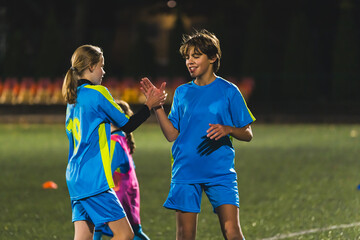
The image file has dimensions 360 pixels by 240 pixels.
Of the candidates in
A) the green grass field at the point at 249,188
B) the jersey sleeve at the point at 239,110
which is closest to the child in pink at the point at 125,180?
the green grass field at the point at 249,188

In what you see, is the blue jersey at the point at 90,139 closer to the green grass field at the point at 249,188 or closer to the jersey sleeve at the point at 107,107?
the jersey sleeve at the point at 107,107

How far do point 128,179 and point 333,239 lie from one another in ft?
6.43

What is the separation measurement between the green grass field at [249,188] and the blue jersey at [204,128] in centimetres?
220

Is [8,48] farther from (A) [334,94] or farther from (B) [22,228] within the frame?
(B) [22,228]

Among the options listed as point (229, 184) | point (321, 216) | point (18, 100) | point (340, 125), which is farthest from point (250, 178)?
point (18, 100)

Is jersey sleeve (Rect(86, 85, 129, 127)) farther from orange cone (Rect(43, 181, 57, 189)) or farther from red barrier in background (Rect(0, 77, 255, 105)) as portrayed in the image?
red barrier in background (Rect(0, 77, 255, 105))

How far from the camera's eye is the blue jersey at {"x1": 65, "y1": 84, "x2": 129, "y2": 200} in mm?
4707

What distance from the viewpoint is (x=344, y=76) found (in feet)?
98.9

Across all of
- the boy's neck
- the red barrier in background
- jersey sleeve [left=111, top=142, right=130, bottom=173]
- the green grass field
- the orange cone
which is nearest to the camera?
the boy's neck

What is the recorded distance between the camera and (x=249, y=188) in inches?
405

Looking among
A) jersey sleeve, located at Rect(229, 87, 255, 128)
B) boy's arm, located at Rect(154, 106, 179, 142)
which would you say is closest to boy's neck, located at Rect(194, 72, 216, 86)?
jersey sleeve, located at Rect(229, 87, 255, 128)

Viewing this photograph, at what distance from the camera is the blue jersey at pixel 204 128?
4.96m

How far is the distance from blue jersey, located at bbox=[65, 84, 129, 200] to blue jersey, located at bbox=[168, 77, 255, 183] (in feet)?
1.35

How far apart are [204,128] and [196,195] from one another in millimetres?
438
